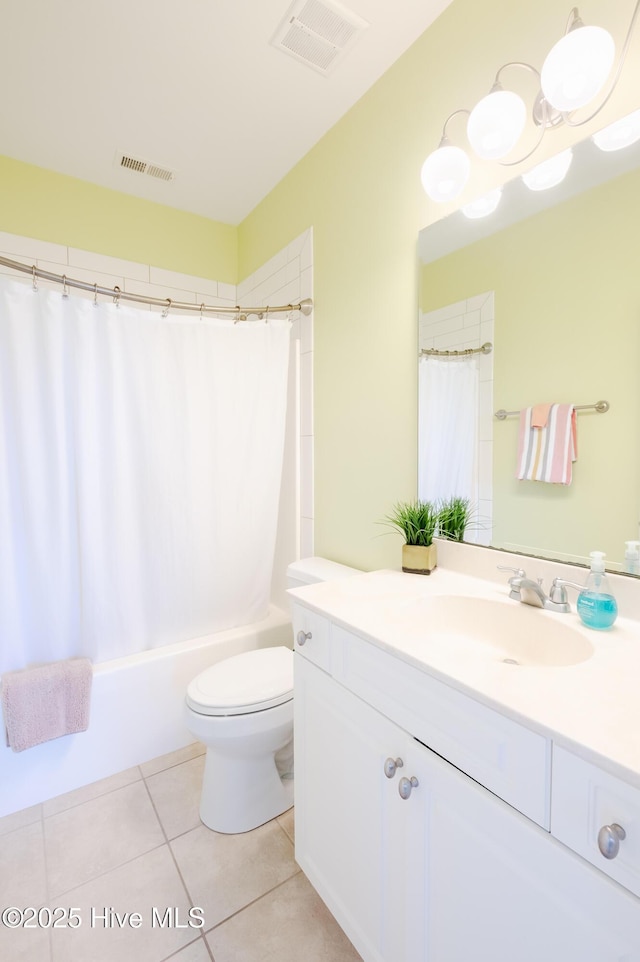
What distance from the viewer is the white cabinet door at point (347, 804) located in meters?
0.86

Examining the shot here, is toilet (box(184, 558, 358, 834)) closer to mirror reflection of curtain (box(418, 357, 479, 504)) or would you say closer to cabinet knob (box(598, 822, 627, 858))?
mirror reflection of curtain (box(418, 357, 479, 504))

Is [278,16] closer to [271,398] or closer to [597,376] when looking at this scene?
[271,398]

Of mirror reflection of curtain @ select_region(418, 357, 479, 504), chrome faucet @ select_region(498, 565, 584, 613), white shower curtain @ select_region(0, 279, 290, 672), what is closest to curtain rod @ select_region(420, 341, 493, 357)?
mirror reflection of curtain @ select_region(418, 357, 479, 504)

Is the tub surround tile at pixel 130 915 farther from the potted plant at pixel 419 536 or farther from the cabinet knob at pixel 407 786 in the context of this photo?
the potted plant at pixel 419 536

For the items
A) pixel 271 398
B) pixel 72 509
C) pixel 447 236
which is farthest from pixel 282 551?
pixel 447 236

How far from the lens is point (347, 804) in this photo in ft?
3.14

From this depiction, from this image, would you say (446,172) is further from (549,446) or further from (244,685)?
(244,685)

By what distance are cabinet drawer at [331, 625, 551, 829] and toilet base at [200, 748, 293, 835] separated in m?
0.72

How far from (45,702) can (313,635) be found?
3.49ft

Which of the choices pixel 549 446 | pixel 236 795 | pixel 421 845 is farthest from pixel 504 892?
pixel 236 795

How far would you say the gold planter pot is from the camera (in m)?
1.29

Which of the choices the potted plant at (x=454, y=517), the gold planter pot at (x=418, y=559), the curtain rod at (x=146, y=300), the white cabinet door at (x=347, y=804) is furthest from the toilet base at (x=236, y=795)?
the curtain rod at (x=146, y=300)

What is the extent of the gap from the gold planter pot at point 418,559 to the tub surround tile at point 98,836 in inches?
45.9

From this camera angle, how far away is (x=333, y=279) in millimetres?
1751
